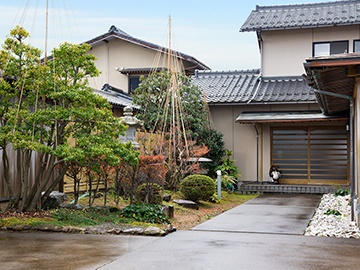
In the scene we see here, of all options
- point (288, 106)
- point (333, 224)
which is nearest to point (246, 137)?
point (288, 106)

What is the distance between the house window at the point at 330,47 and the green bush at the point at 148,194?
12.5 metres

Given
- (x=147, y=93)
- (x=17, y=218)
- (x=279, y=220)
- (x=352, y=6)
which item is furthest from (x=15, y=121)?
(x=352, y=6)

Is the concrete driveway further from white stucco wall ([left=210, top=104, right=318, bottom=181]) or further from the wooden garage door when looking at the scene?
white stucco wall ([left=210, top=104, right=318, bottom=181])

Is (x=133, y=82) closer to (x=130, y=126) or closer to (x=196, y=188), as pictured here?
(x=130, y=126)

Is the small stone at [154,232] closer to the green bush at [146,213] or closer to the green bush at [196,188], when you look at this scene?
the green bush at [146,213]

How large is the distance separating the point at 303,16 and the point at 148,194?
14.3 meters

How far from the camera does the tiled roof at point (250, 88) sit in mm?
21562

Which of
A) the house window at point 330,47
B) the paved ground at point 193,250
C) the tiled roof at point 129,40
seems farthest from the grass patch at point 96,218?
the tiled roof at point 129,40

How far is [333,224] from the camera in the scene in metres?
11.1

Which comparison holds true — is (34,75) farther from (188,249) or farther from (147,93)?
(147,93)

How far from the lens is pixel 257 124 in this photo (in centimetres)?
2188

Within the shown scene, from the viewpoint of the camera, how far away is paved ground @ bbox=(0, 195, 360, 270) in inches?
285

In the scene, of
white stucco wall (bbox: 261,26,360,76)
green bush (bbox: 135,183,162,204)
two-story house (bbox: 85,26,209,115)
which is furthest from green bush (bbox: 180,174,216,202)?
two-story house (bbox: 85,26,209,115)

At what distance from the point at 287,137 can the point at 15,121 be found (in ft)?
44.1
